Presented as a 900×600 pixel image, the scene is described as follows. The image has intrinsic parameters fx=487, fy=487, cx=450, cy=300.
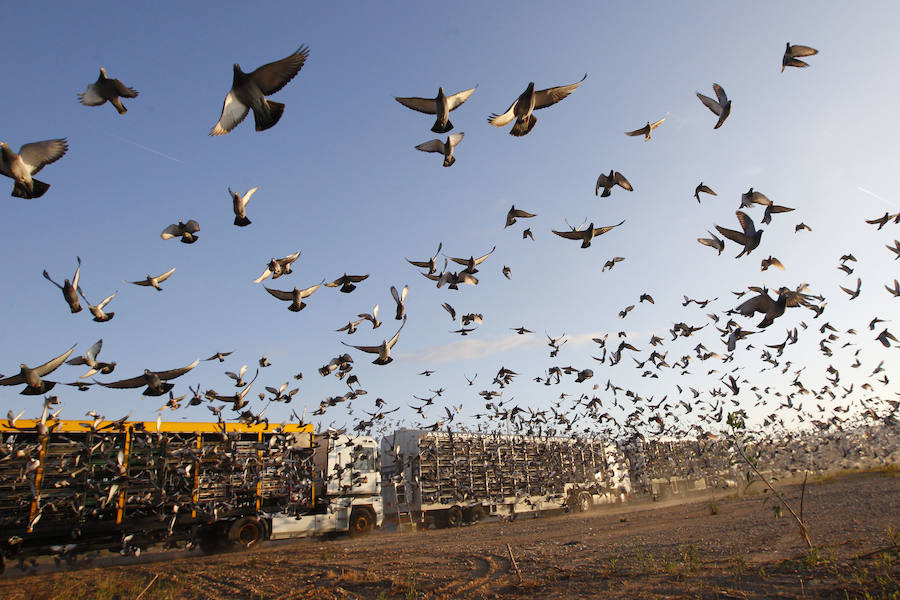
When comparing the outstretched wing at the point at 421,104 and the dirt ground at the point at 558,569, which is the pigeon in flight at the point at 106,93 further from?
the dirt ground at the point at 558,569

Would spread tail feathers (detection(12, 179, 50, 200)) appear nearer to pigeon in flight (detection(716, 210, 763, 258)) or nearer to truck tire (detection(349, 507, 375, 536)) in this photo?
pigeon in flight (detection(716, 210, 763, 258))

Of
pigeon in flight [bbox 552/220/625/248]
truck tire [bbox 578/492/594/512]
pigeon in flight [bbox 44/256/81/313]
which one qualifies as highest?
pigeon in flight [bbox 552/220/625/248]

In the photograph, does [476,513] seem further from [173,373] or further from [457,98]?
[457,98]

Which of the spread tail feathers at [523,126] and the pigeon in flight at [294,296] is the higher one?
the spread tail feathers at [523,126]

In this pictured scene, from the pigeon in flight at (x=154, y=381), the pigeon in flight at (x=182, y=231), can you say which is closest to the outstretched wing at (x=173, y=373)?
the pigeon in flight at (x=154, y=381)

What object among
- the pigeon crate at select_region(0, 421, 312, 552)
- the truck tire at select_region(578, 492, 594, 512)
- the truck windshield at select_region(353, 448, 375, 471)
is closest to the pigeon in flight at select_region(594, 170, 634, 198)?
the pigeon crate at select_region(0, 421, 312, 552)

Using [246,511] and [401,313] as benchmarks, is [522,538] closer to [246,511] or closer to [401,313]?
[246,511]

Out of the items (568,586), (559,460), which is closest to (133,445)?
(568,586)

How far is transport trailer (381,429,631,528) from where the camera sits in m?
25.2

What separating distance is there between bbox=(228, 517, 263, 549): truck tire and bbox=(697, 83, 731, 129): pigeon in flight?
1713 centimetres

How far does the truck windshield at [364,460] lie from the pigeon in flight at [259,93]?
1638 centimetres

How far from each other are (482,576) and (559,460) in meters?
23.2

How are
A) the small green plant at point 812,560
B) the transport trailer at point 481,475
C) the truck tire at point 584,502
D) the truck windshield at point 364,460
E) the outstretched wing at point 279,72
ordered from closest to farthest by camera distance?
the outstretched wing at point 279,72 → the small green plant at point 812,560 → the truck windshield at point 364,460 → the transport trailer at point 481,475 → the truck tire at point 584,502

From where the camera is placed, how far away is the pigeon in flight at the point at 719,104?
782cm
